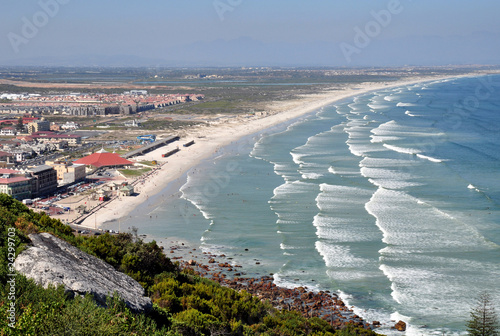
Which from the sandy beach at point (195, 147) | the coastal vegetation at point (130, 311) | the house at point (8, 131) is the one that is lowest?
the house at point (8, 131)

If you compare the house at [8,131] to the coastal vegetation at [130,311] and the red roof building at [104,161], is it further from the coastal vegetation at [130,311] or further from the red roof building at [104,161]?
the coastal vegetation at [130,311]

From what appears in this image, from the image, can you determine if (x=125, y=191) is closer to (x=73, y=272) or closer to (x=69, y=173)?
(x=69, y=173)

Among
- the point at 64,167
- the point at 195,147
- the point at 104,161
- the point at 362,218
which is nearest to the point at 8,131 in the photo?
the point at 195,147

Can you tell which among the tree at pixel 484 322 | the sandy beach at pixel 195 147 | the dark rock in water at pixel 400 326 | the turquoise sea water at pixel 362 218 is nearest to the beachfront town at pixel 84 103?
the sandy beach at pixel 195 147

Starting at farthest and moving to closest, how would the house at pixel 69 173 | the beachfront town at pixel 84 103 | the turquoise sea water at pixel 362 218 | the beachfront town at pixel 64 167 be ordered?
the beachfront town at pixel 84 103 < the house at pixel 69 173 < the beachfront town at pixel 64 167 < the turquoise sea water at pixel 362 218

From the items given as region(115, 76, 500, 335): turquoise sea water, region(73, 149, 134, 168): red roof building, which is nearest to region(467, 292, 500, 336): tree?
region(115, 76, 500, 335): turquoise sea water
